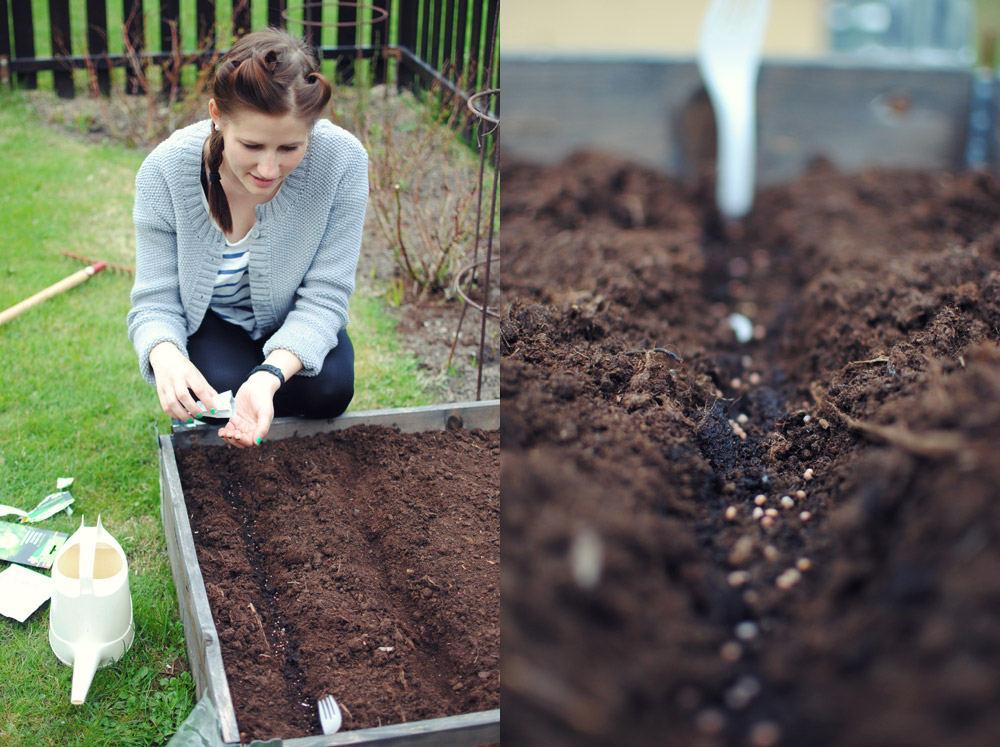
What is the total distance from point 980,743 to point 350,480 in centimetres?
172

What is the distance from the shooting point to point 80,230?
3498mm

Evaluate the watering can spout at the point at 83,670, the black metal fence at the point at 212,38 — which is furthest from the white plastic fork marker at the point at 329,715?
the black metal fence at the point at 212,38

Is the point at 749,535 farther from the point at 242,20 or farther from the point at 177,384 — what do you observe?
the point at 242,20

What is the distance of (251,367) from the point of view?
2.20 meters

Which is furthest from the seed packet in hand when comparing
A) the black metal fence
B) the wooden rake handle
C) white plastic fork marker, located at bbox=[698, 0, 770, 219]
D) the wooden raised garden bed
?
the black metal fence

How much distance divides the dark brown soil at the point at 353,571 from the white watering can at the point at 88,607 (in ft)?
0.56

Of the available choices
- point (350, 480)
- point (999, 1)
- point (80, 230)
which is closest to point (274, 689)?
point (350, 480)

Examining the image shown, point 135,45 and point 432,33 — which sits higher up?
point 432,33

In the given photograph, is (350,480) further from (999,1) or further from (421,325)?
(999,1)

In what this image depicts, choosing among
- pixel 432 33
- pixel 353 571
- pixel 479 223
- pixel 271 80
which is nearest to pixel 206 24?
pixel 432 33

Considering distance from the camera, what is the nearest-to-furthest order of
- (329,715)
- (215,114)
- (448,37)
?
(329,715) < (215,114) < (448,37)

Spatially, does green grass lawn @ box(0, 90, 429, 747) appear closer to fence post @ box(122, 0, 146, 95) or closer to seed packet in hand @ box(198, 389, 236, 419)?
seed packet in hand @ box(198, 389, 236, 419)

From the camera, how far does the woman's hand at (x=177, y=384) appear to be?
185cm

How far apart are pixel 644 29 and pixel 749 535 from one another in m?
3.30
